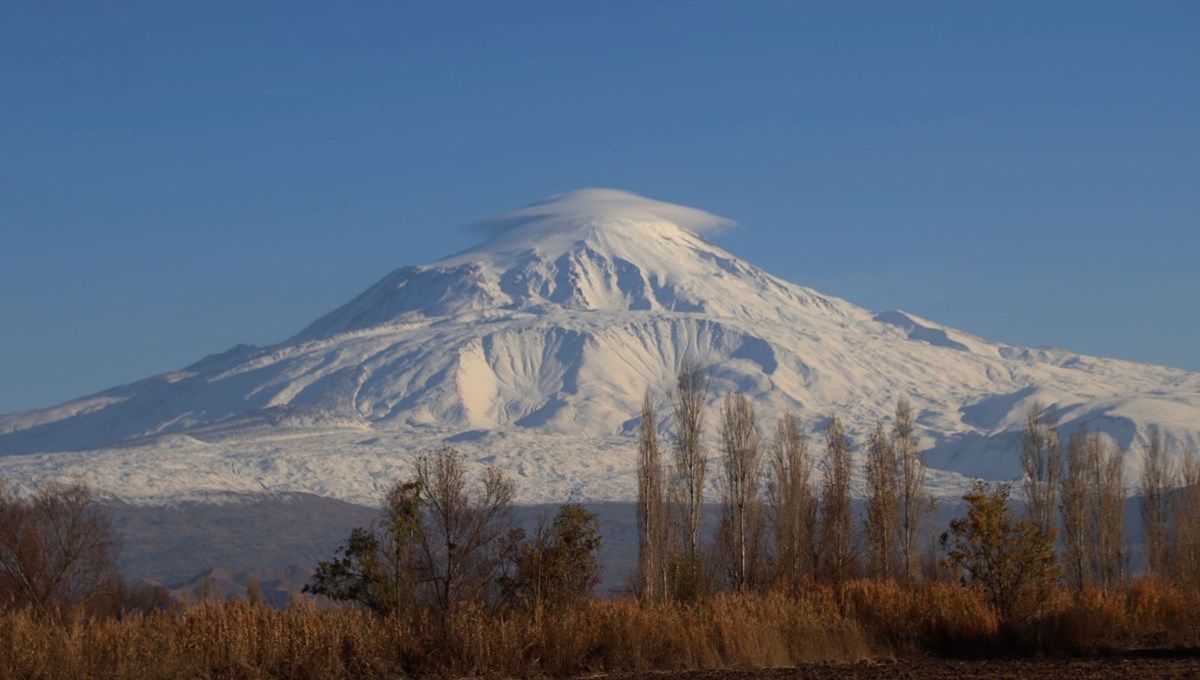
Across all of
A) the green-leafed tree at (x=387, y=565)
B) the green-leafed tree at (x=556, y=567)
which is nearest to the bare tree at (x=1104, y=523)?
the green-leafed tree at (x=387, y=565)

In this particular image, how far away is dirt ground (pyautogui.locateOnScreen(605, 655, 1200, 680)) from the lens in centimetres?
1975

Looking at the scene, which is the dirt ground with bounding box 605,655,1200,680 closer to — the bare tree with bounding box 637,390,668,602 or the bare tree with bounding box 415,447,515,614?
the bare tree with bounding box 415,447,515,614

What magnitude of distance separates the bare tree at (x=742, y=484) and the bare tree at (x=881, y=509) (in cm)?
379

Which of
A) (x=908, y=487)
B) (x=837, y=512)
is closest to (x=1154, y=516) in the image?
(x=908, y=487)

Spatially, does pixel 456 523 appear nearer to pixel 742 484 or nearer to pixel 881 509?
pixel 881 509

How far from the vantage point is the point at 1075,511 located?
5388 cm

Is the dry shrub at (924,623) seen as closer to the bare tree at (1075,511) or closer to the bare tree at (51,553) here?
the bare tree at (1075,511)

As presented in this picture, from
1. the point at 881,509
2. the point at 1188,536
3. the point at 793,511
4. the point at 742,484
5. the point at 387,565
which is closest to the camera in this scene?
the point at 387,565

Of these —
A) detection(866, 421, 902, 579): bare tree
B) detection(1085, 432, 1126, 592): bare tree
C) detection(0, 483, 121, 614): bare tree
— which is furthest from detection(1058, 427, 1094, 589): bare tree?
detection(0, 483, 121, 614): bare tree

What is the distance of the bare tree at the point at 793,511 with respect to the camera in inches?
1890

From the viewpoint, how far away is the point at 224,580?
160875 millimetres

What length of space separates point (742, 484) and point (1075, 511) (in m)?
13.3

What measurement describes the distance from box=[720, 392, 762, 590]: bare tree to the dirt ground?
24610mm

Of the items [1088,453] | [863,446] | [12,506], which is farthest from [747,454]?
[863,446]
